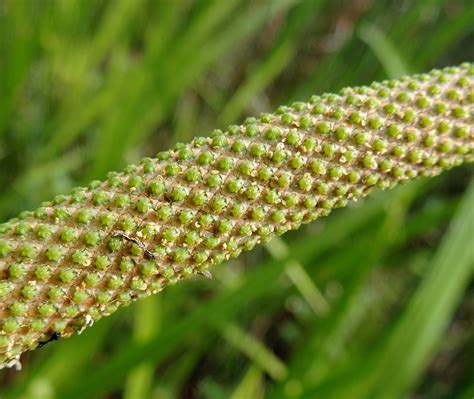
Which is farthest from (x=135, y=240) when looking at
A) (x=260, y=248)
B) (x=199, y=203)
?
(x=260, y=248)

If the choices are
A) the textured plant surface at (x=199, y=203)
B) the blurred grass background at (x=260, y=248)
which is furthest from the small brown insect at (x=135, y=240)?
the blurred grass background at (x=260, y=248)

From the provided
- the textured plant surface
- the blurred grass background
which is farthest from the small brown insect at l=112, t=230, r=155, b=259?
the blurred grass background

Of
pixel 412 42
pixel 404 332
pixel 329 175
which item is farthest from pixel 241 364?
pixel 329 175

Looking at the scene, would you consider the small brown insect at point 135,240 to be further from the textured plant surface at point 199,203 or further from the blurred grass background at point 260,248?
the blurred grass background at point 260,248

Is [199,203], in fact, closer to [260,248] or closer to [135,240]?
[135,240]

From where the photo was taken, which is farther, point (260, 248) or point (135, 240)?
point (260, 248)

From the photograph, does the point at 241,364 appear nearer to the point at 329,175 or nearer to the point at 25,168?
the point at 25,168

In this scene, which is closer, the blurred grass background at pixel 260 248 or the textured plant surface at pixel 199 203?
the textured plant surface at pixel 199 203
